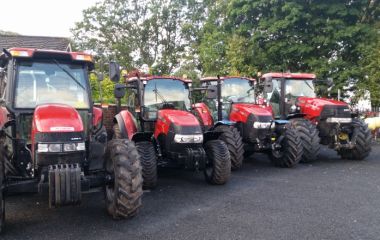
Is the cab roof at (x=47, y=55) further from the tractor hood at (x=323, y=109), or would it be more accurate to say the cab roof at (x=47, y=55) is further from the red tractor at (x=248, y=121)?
the tractor hood at (x=323, y=109)

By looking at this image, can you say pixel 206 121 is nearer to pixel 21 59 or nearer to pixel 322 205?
pixel 322 205

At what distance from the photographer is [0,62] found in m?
5.84

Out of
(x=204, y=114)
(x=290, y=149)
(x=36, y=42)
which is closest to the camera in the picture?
(x=290, y=149)

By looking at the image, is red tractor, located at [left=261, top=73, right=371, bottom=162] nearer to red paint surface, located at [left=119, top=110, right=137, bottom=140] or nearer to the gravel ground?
the gravel ground

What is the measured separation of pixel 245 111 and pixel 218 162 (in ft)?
8.17

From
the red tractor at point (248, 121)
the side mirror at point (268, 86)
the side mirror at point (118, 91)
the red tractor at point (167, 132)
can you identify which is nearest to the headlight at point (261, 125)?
the red tractor at point (248, 121)

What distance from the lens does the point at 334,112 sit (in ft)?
32.3

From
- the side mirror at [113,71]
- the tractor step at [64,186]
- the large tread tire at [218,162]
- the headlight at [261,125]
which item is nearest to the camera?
the tractor step at [64,186]

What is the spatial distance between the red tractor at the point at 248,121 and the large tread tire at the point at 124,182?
3.61 meters

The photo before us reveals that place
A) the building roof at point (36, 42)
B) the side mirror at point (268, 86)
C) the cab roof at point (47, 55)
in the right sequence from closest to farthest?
the cab roof at point (47, 55), the side mirror at point (268, 86), the building roof at point (36, 42)

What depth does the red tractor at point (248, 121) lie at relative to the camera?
28.9 feet

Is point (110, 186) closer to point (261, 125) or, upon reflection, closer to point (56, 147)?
point (56, 147)

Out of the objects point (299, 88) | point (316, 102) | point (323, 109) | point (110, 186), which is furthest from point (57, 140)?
point (299, 88)

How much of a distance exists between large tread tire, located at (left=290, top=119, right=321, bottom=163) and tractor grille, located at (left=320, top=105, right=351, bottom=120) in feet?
2.07
